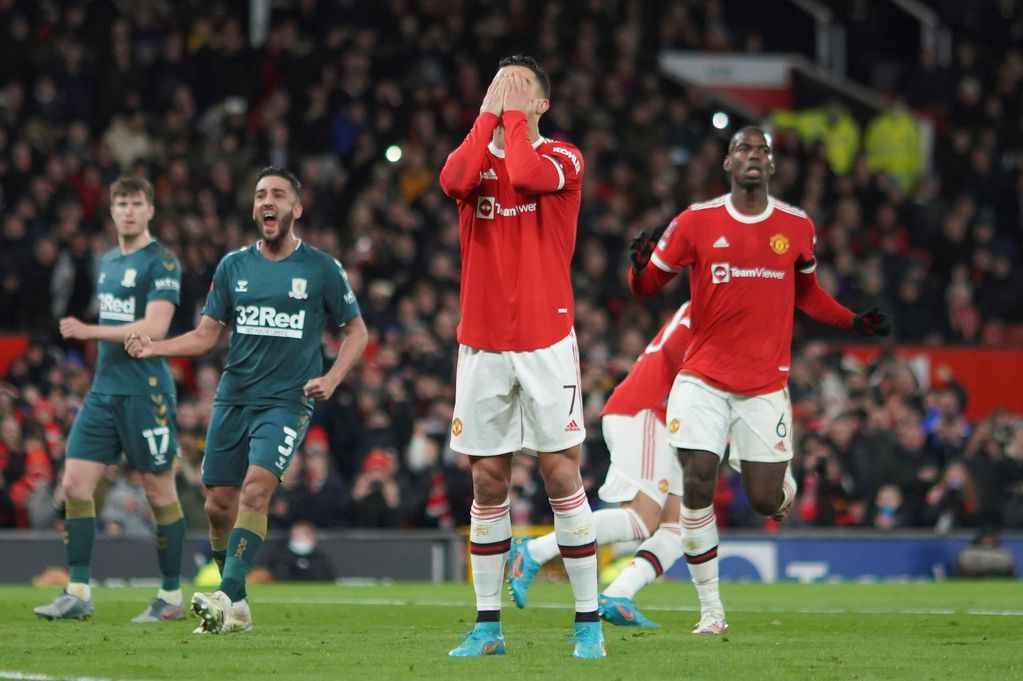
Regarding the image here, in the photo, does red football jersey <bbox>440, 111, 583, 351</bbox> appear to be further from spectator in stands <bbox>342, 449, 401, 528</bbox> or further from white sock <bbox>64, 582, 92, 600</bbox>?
spectator in stands <bbox>342, 449, 401, 528</bbox>

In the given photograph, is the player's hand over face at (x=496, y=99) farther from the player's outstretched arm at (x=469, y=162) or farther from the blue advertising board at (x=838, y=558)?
the blue advertising board at (x=838, y=558)

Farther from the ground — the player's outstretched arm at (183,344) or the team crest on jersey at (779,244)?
the team crest on jersey at (779,244)

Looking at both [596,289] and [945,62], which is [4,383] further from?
[945,62]

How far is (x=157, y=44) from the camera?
2370 centimetres

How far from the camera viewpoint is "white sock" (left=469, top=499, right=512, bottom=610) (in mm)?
8531

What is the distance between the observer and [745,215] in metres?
10.2

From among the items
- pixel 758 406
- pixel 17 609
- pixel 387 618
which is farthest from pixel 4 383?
pixel 758 406

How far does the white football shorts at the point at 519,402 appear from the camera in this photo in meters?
8.38

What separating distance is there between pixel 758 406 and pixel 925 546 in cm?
903

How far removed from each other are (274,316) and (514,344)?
2155 mm

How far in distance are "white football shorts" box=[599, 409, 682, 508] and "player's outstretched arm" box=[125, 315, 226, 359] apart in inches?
104

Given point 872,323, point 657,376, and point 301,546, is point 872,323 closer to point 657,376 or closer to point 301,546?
point 657,376

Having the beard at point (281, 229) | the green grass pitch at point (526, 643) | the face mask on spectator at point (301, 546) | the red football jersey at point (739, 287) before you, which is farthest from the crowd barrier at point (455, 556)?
the beard at point (281, 229)

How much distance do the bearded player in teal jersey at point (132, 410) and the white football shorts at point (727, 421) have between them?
3231mm
